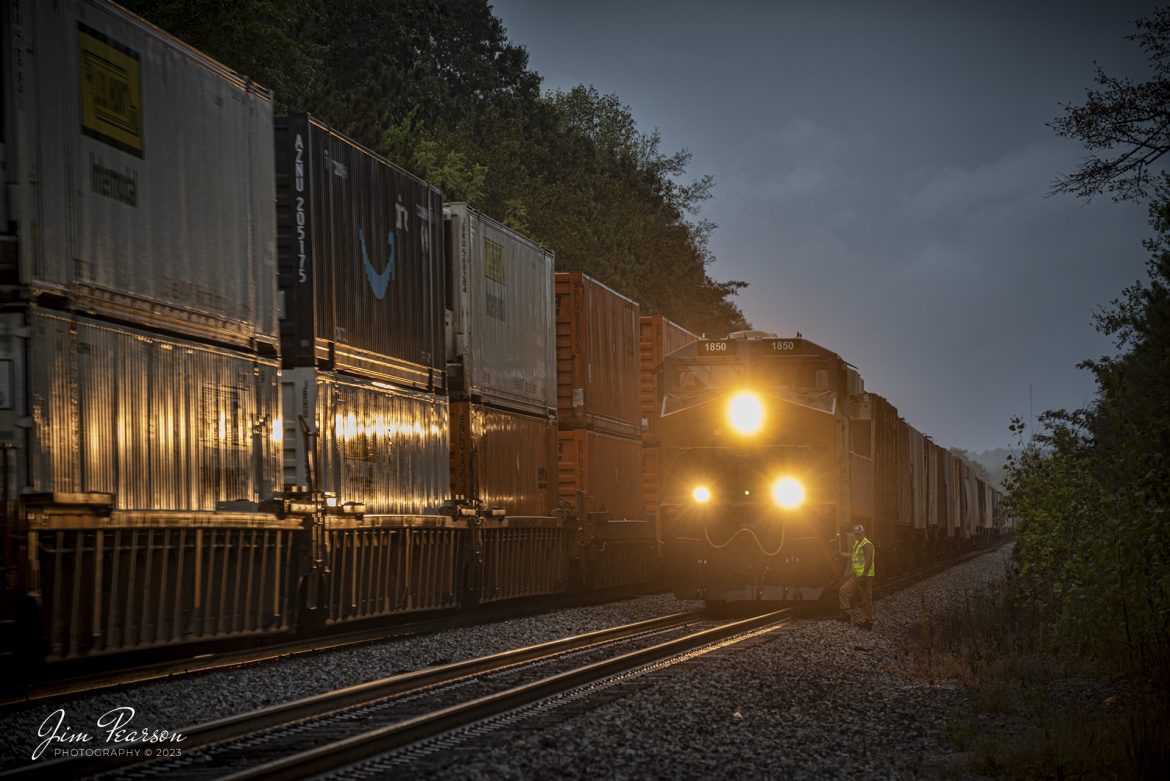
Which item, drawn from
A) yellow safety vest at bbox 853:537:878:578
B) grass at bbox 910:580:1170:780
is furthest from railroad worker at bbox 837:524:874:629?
grass at bbox 910:580:1170:780

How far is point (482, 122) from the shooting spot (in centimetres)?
6588

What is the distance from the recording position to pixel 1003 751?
8.21 meters

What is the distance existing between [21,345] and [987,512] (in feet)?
193

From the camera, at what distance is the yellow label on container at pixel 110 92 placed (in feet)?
36.2

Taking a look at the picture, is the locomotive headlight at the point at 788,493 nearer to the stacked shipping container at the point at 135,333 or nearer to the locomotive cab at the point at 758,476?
the locomotive cab at the point at 758,476

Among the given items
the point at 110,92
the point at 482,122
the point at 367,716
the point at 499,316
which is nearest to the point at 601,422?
the point at 499,316

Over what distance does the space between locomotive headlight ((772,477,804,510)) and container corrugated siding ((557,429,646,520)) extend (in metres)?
5.22

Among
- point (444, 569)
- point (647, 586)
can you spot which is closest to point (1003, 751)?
point (444, 569)

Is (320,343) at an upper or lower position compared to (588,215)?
lower

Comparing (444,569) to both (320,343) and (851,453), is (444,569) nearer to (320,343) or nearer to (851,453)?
(320,343)

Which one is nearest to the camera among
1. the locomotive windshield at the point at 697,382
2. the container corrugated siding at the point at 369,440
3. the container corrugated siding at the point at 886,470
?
the container corrugated siding at the point at 369,440

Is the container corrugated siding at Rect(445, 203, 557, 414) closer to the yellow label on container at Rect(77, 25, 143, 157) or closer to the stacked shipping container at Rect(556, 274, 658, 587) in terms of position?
the stacked shipping container at Rect(556, 274, 658, 587)

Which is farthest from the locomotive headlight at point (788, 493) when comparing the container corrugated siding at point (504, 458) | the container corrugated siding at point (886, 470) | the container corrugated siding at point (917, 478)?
the container corrugated siding at point (917, 478)

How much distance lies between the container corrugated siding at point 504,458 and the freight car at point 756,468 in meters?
2.48
